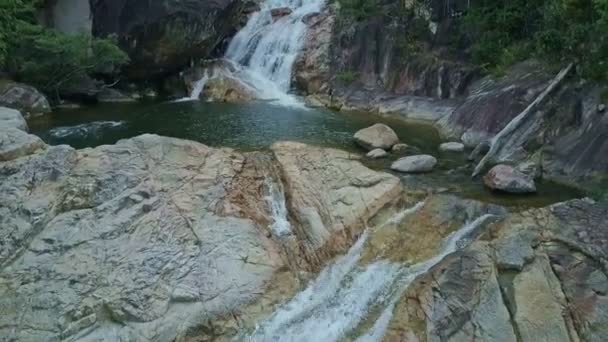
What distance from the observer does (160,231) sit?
10.2 meters

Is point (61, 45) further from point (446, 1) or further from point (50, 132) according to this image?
Answer: point (446, 1)

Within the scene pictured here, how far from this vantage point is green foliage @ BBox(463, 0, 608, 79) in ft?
43.1

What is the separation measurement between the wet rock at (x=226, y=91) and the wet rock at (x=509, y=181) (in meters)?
15.1

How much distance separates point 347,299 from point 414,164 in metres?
4.75

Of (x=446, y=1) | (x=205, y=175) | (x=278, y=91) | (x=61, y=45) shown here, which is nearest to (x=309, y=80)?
(x=278, y=91)

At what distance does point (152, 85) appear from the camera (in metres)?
29.4

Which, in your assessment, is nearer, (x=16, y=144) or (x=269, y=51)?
(x=16, y=144)

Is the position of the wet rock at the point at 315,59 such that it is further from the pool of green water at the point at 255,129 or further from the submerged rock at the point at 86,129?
the submerged rock at the point at 86,129

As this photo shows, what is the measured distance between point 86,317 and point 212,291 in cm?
207

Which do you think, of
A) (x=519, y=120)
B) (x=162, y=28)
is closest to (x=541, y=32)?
(x=519, y=120)

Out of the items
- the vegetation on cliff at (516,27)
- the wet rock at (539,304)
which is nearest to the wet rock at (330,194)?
the wet rock at (539,304)

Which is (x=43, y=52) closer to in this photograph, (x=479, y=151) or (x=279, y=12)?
(x=279, y=12)

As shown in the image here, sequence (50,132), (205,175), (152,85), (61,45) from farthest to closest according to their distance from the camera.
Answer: (152,85)
(61,45)
(50,132)
(205,175)

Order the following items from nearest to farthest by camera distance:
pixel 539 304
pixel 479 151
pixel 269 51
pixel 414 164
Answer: pixel 539 304 → pixel 414 164 → pixel 479 151 → pixel 269 51
